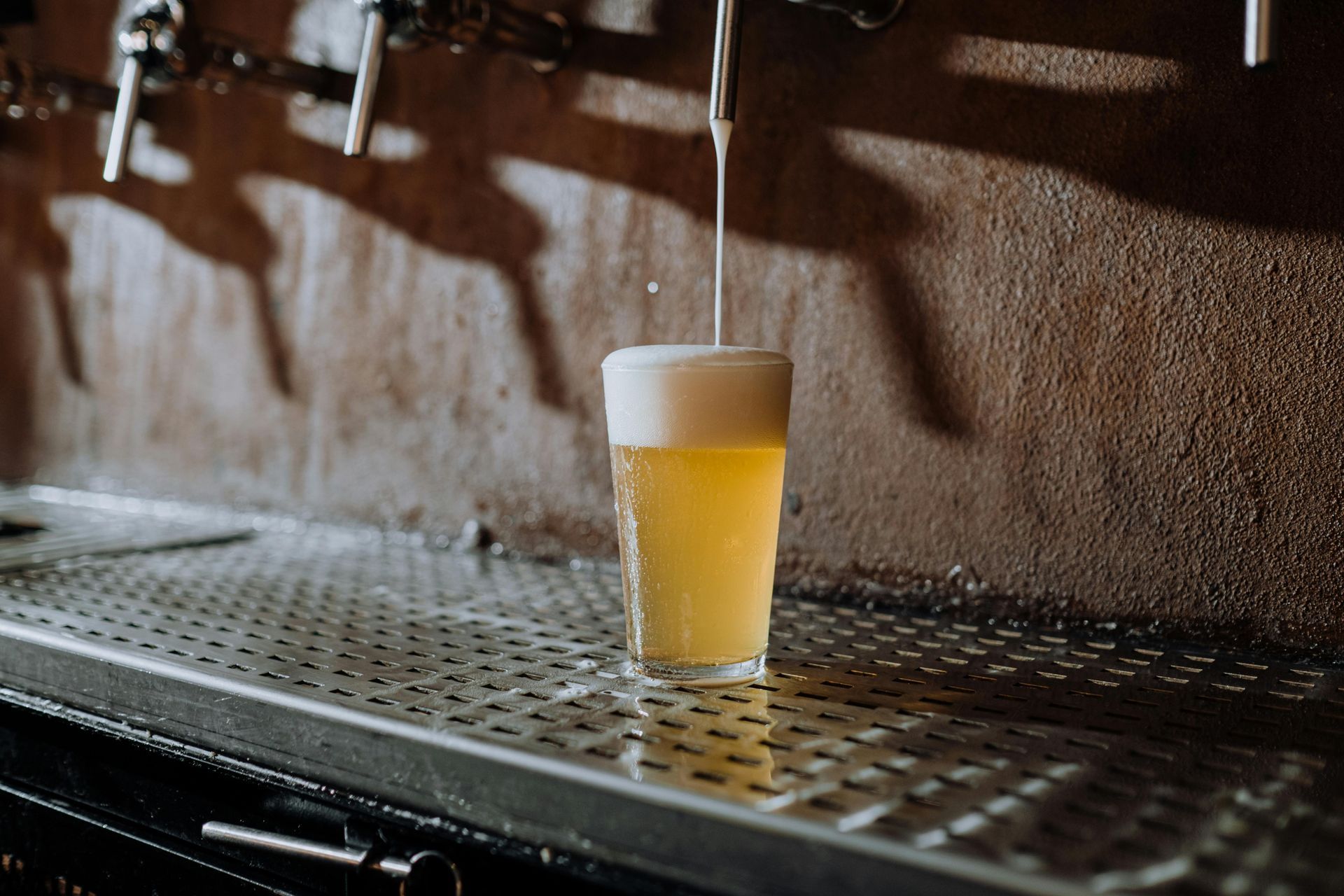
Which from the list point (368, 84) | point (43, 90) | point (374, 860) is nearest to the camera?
point (374, 860)

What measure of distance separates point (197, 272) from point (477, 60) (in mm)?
613

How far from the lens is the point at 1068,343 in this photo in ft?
3.29

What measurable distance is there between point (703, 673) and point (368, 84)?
0.70 meters

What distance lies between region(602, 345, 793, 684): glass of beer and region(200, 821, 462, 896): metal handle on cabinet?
8.5 inches

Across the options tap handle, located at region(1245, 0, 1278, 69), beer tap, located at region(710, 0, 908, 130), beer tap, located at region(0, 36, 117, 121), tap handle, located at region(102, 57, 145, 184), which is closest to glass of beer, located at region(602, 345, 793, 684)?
beer tap, located at region(710, 0, 908, 130)

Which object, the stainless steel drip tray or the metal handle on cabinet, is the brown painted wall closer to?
the stainless steel drip tray

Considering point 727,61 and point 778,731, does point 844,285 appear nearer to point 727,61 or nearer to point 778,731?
point 727,61

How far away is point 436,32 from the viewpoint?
1.14 m

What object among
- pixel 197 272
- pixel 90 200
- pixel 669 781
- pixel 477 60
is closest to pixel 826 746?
pixel 669 781

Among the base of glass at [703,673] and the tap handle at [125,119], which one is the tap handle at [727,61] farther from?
the tap handle at [125,119]

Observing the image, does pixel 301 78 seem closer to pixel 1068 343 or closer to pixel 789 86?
pixel 789 86

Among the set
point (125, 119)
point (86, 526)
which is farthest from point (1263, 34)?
point (86, 526)

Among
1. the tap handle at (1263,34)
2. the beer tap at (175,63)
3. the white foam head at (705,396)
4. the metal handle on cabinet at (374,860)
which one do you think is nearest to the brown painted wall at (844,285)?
the beer tap at (175,63)

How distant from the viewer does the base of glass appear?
79cm
